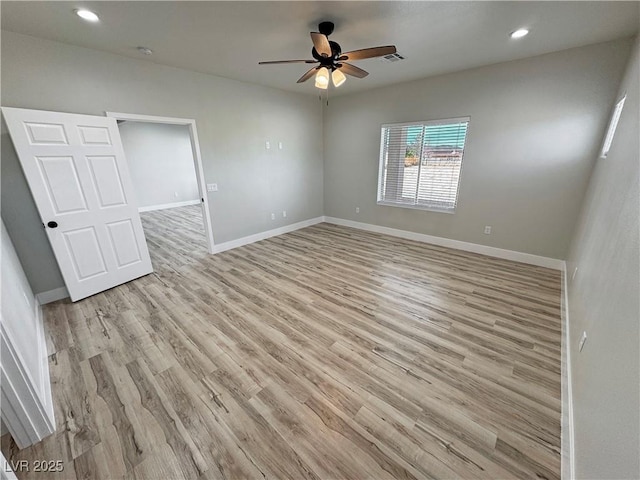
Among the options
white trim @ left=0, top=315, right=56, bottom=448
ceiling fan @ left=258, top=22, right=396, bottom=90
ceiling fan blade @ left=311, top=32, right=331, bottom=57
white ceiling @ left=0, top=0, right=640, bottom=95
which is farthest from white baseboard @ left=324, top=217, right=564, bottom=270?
white trim @ left=0, top=315, right=56, bottom=448

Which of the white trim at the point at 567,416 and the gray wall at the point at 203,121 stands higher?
the gray wall at the point at 203,121

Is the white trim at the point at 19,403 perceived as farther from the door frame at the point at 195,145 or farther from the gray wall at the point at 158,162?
the gray wall at the point at 158,162

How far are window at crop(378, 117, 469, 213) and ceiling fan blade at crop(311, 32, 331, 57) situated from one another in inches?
104

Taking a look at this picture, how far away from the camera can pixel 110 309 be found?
272 cm

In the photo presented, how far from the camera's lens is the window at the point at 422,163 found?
406cm

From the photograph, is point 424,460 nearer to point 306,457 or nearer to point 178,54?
point 306,457

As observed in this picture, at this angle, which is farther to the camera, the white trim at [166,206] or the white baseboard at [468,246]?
the white trim at [166,206]

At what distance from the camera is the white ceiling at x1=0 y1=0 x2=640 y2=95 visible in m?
2.05

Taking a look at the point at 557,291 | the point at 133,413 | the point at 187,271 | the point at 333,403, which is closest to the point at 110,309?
the point at 187,271

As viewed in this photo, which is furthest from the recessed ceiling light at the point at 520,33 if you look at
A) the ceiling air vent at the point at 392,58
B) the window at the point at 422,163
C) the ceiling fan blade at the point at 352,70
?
the ceiling fan blade at the point at 352,70

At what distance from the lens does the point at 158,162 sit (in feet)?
24.5

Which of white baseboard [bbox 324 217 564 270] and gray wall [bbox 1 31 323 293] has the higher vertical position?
gray wall [bbox 1 31 323 293]

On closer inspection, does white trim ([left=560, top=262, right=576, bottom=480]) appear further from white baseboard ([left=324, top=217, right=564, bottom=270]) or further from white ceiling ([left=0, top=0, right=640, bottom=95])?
white ceiling ([left=0, top=0, right=640, bottom=95])

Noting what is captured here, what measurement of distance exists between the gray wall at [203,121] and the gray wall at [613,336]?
14.7 feet
